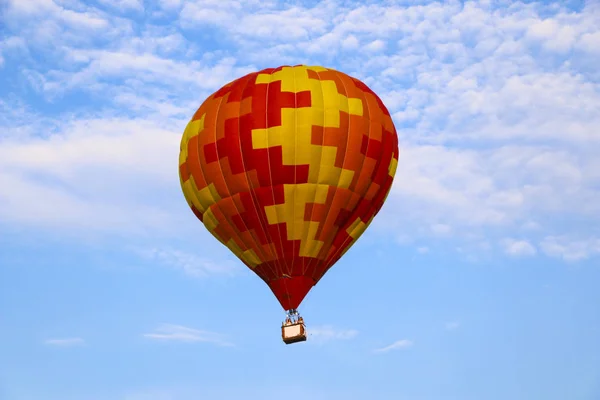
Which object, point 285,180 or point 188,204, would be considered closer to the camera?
point 285,180

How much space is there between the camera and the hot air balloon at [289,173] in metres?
34.3

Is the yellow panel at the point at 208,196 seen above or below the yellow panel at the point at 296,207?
above

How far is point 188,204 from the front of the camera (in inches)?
1444

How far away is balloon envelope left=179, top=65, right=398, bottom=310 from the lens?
113 feet

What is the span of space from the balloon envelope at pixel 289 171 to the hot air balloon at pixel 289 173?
29mm

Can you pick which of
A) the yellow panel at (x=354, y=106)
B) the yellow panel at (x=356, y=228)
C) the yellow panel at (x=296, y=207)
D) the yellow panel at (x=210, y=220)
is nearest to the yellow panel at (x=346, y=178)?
the yellow panel at (x=296, y=207)

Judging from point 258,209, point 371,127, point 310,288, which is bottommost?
point 310,288

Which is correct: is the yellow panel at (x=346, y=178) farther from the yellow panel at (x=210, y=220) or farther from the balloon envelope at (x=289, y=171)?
the yellow panel at (x=210, y=220)

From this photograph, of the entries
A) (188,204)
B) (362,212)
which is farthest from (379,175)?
(188,204)

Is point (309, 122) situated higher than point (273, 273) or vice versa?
point (309, 122)

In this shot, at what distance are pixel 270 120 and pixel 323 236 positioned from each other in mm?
3785

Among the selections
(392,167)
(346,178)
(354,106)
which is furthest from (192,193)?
(392,167)

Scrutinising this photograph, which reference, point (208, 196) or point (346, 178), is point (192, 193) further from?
point (346, 178)

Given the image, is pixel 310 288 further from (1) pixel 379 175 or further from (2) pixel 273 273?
(1) pixel 379 175
